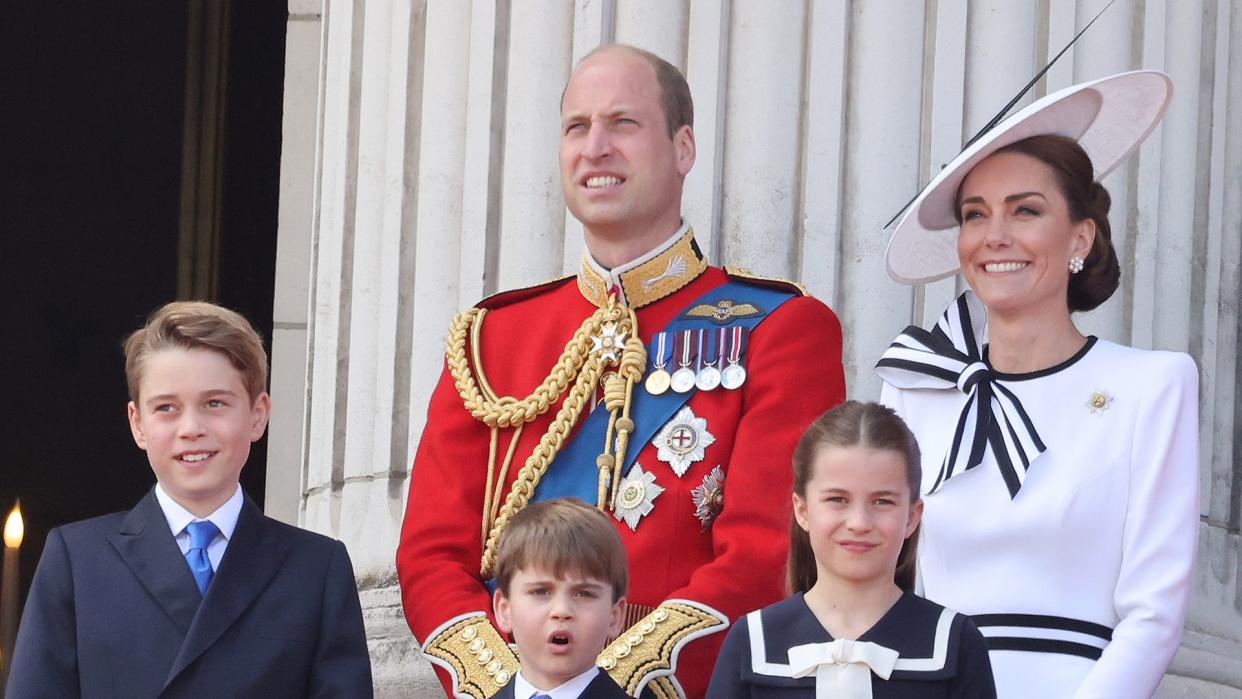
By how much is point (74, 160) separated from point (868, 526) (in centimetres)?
503

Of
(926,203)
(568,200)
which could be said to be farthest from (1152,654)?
(568,200)

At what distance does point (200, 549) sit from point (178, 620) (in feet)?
0.49

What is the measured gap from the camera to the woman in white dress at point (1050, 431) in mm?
3977

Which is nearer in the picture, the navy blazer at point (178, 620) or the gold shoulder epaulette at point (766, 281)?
the navy blazer at point (178, 620)

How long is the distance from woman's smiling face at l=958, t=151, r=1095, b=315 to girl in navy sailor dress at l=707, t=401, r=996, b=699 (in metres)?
0.50

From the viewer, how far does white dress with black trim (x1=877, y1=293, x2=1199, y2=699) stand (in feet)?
12.9

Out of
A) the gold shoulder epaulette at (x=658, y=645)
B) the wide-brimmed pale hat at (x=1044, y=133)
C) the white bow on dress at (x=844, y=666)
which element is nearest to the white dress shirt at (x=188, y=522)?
the gold shoulder epaulette at (x=658, y=645)

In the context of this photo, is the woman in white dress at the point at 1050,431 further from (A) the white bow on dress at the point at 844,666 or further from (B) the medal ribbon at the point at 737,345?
(A) the white bow on dress at the point at 844,666

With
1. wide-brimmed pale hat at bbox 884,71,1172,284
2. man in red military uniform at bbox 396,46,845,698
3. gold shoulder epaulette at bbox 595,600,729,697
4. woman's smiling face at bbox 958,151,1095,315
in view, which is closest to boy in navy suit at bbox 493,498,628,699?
gold shoulder epaulette at bbox 595,600,729,697

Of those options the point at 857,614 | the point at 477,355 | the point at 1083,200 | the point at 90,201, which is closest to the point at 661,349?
the point at 477,355

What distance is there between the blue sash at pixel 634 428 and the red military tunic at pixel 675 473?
2 cm

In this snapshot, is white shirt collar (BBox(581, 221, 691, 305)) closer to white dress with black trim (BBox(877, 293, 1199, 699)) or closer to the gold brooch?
white dress with black trim (BBox(877, 293, 1199, 699))

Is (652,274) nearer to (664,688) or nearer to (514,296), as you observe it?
(514,296)

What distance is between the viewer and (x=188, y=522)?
411cm
